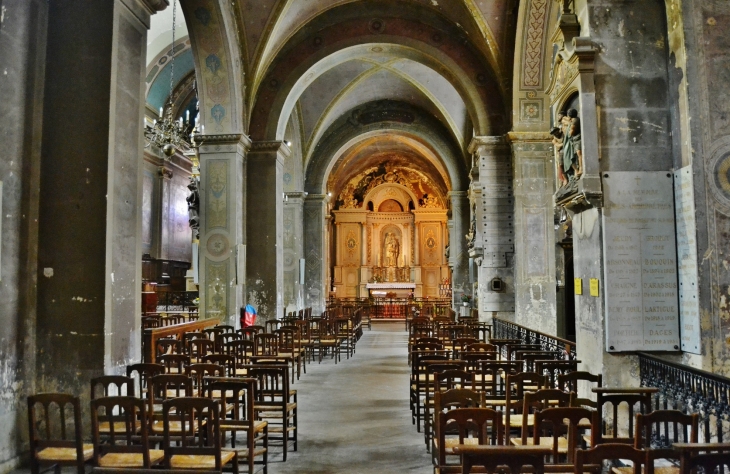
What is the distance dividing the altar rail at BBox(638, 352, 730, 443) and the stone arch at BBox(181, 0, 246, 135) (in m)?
9.92

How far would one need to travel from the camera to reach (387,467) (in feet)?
18.7

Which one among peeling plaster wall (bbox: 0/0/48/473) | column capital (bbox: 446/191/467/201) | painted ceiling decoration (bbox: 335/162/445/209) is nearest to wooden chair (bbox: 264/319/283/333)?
peeling plaster wall (bbox: 0/0/48/473)

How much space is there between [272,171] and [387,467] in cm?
1008

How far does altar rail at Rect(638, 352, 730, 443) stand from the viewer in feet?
15.7

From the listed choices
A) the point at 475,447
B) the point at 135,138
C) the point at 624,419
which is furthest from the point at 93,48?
the point at 624,419

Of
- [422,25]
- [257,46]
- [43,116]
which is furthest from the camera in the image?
[422,25]

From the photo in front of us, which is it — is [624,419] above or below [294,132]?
below

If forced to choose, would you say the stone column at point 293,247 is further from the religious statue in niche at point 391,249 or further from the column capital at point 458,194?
the religious statue in niche at point 391,249

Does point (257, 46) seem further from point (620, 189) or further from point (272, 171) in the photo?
point (620, 189)

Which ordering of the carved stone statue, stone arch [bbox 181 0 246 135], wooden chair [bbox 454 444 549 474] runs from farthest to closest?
the carved stone statue
stone arch [bbox 181 0 246 135]
wooden chair [bbox 454 444 549 474]

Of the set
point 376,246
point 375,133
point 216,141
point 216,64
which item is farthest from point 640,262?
point 376,246

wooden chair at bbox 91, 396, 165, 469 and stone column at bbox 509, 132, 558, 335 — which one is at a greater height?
stone column at bbox 509, 132, 558, 335

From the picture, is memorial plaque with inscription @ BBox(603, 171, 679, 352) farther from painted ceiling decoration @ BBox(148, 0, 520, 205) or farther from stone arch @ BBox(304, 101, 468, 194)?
stone arch @ BBox(304, 101, 468, 194)

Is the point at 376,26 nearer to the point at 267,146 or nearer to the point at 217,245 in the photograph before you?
the point at 267,146
